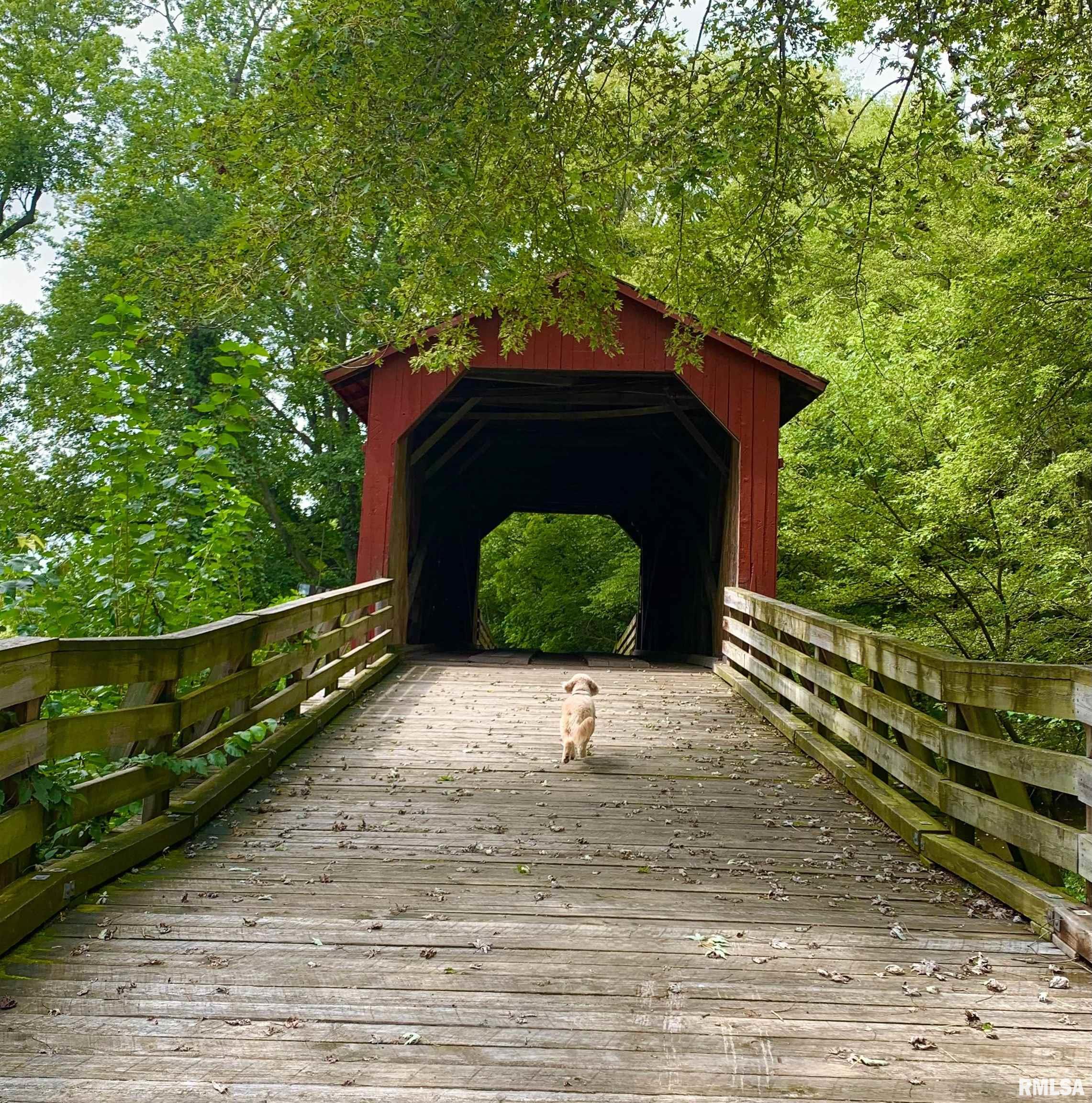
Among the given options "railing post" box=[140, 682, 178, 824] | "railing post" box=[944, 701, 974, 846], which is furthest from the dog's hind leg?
"railing post" box=[140, 682, 178, 824]

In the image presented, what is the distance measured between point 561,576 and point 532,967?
23.7 metres

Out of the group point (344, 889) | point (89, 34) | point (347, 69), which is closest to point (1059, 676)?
point (344, 889)

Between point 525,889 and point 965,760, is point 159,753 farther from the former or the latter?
point 965,760

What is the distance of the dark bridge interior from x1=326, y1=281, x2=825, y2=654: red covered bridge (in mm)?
40

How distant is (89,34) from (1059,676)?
26858mm

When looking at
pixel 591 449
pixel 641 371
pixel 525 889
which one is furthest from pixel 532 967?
pixel 591 449

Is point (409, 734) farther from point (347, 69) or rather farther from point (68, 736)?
point (347, 69)

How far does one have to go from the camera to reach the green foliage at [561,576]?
2597 centimetres

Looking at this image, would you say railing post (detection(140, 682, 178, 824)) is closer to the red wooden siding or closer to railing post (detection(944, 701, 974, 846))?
railing post (detection(944, 701, 974, 846))

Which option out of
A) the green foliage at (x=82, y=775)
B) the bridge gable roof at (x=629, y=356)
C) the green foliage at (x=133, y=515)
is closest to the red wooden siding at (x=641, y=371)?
the bridge gable roof at (x=629, y=356)

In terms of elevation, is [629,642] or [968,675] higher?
[968,675]

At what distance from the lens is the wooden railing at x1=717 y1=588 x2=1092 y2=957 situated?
10.5 ft

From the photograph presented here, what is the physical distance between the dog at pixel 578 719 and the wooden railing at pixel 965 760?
152 cm

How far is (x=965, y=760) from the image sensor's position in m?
3.94
